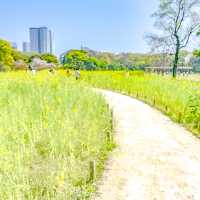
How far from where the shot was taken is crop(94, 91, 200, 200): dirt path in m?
4.93

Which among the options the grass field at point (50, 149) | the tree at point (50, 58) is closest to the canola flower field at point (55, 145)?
the grass field at point (50, 149)

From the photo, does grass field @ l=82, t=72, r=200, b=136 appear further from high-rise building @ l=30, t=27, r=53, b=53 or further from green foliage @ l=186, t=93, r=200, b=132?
high-rise building @ l=30, t=27, r=53, b=53

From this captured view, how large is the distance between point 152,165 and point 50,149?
1891 mm

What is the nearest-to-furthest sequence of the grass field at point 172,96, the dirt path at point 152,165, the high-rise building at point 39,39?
the dirt path at point 152,165 < the grass field at point 172,96 < the high-rise building at point 39,39

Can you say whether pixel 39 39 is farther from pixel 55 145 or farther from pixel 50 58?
pixel 55 145

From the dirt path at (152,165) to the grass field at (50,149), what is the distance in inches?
13.0

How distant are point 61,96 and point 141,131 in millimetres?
2885

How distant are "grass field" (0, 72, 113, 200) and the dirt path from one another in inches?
13.0

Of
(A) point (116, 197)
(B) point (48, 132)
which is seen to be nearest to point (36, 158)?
(B) point (48, 132)

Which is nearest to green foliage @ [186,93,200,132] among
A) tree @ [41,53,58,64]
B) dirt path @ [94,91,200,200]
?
dirt path @ [94,91,200,200]

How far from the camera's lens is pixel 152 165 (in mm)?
6086

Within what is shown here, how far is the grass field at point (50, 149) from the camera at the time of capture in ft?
14.6

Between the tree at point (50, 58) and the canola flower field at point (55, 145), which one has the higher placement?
the tree at point (50, 58)

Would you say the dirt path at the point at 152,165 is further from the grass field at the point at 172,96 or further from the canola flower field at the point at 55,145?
the grass field at the point at 172,96
